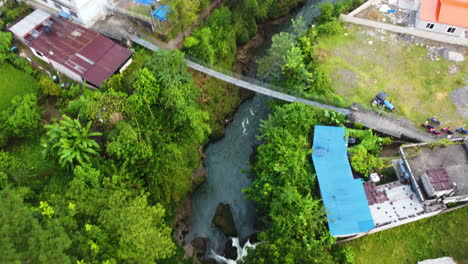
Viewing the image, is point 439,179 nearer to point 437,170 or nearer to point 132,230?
point 437,170

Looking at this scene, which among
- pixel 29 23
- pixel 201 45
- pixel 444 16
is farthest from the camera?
pixel 444 16

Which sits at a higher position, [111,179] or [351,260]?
[111,179]

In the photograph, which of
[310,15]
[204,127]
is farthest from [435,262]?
[310,15]

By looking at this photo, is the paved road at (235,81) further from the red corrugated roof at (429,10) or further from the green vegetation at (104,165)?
the red corrugated roof at (429,10)

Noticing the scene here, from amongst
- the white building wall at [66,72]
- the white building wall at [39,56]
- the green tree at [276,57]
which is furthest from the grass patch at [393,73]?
the white building wall at [39,56]

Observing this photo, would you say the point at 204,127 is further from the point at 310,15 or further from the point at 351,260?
the point at 310,15

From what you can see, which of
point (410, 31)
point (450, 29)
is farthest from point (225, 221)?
point (450, 29)
